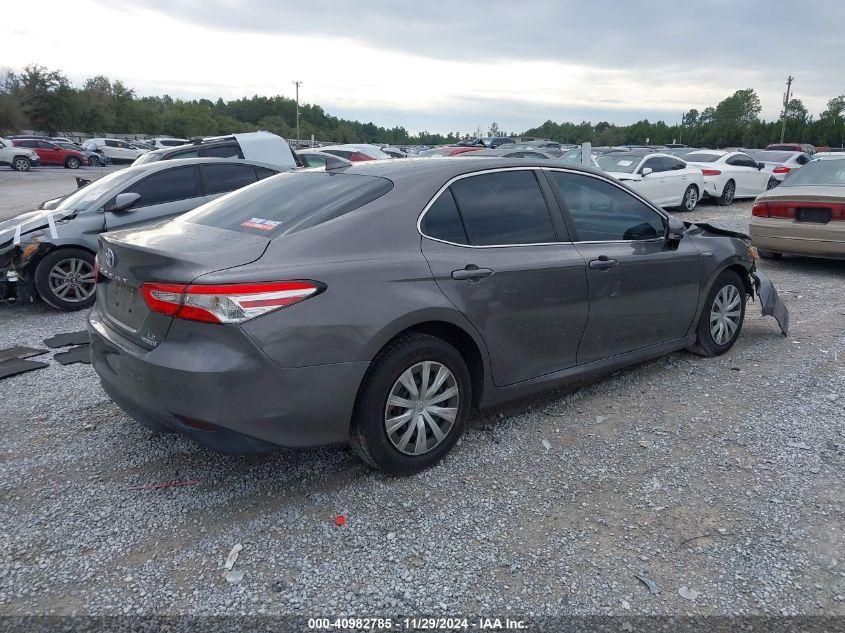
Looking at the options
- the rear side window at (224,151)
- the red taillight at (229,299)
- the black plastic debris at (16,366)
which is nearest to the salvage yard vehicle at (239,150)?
the rear side window at (224,151)

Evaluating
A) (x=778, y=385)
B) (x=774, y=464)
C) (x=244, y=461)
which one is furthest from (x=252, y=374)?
(x=778, y=385)

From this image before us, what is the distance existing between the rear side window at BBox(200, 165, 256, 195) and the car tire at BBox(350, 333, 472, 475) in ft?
18.1

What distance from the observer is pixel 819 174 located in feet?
31.0

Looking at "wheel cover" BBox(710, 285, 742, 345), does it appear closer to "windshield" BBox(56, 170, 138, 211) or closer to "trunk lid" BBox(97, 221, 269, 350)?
"trunk lid" BBox(97, 221, 269, 350)

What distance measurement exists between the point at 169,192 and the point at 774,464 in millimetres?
6777

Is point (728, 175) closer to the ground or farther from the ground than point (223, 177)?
farther from the ground

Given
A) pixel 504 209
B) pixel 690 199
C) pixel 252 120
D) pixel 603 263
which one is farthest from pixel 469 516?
pixel 252 120

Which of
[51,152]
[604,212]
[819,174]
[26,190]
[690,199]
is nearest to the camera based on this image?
[604,212]

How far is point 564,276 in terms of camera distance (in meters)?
4.08

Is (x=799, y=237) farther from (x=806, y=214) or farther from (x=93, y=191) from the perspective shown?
(x=93, y=191)

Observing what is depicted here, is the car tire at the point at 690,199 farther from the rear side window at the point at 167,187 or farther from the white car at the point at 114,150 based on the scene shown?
the white car at the point at 114,150

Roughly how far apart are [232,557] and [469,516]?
3.65ft

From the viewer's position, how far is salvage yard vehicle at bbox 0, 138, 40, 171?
32625mm

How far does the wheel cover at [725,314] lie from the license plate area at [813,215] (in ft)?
13.6
